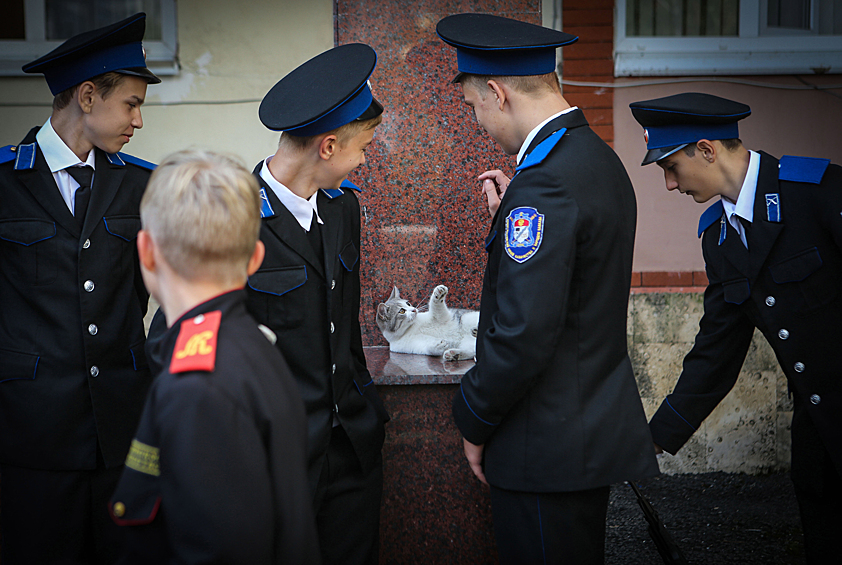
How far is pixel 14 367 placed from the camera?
196cm

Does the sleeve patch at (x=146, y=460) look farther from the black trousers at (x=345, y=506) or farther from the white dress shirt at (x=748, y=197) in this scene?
the white dress shirt at (x=748, y=197)

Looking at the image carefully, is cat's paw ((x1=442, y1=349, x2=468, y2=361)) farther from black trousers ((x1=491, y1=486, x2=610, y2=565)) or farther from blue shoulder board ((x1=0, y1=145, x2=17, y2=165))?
blue shoulder board ((x1=0, y1=145, x2=17, y2=165))

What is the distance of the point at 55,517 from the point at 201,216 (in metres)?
1.40

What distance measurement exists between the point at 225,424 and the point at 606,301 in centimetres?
109

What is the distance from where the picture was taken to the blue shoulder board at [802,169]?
2.16 metres

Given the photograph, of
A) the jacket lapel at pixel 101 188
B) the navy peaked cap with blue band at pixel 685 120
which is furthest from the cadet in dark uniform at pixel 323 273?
the navy peaked cap with blue band at pixel 685 120

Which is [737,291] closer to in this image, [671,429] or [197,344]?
[671,429]

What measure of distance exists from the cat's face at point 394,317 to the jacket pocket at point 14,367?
61.6 inches

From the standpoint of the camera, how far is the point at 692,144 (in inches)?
89.8

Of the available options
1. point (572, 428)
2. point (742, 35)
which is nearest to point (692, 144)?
point (572, 428)

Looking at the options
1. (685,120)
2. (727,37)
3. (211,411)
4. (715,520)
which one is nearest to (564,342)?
(211,411)

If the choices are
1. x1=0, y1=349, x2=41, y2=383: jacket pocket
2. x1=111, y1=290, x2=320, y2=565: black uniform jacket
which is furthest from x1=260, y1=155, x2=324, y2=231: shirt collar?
x1=0, y1=349, x2=41, y2=383: jacket pocket

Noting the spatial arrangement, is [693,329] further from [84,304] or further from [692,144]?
[84,304]

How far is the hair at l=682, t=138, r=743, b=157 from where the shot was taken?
228 centimetres
